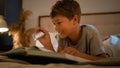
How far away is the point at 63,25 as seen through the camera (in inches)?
57.7

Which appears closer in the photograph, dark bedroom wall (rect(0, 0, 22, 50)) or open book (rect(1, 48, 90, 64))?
open book (rect(1, 48, 90, 64))

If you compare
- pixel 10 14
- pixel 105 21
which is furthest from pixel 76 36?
pixel 10 14

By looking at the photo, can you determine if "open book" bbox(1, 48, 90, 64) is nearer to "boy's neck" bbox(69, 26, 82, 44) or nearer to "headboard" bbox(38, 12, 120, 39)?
"boy's neck" bbox(69, 26, 82, 44)

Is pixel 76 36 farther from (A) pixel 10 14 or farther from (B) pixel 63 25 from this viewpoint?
(A) pixel 10 14

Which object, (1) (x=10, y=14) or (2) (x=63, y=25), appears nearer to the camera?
(2) (x=63, y=25)

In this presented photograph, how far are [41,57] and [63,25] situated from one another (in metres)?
0.64

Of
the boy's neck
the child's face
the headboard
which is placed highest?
the child's face

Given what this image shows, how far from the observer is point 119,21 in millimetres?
2697

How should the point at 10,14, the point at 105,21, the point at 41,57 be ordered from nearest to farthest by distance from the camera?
the point at 41,57 < the point at 105,21 < the point at 10,14

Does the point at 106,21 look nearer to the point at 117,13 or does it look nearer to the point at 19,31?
the point at 117,13

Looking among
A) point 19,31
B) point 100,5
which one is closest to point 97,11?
point 100,5

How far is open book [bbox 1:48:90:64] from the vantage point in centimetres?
83

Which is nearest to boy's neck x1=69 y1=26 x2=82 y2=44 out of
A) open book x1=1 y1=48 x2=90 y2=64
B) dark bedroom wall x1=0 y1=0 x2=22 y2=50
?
open book x1=1 y1=48 x2=90 y2=64

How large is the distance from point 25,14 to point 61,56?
89.5 inches
